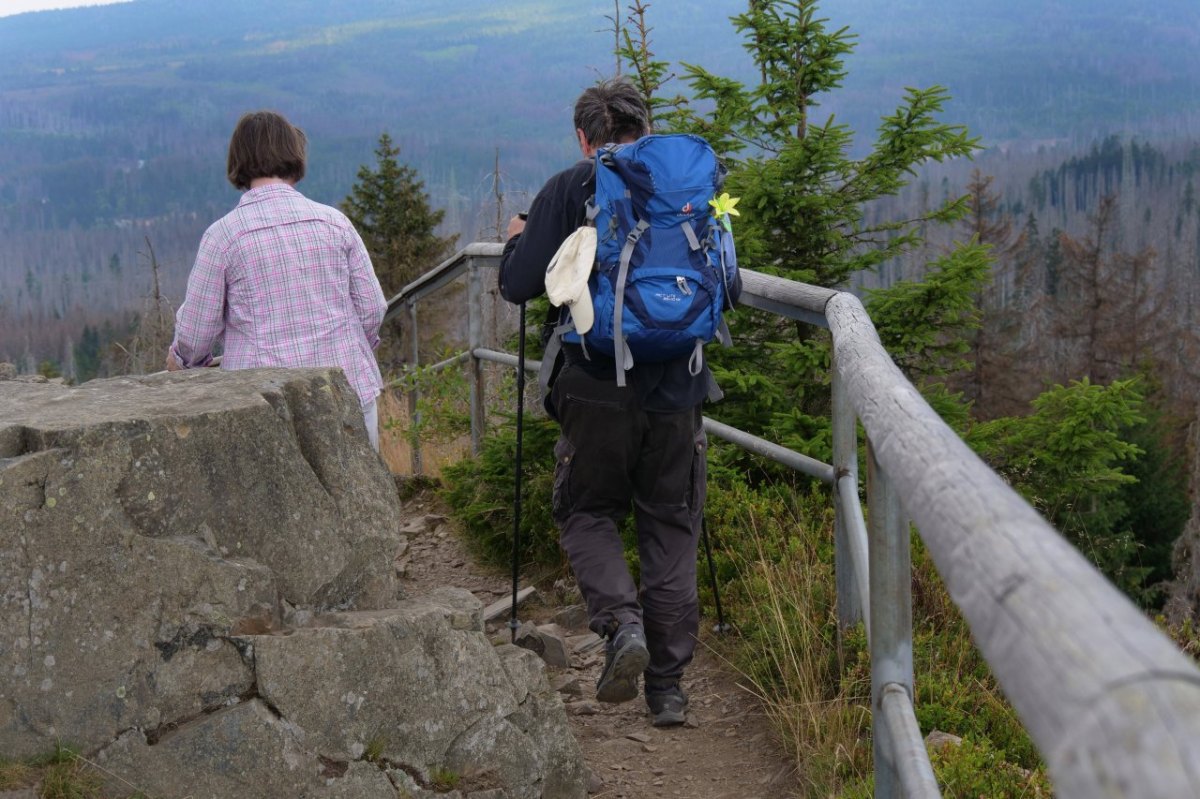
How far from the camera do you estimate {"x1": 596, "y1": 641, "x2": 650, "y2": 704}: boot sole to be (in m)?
3.64

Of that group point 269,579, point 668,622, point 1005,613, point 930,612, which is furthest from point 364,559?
point 1005,613

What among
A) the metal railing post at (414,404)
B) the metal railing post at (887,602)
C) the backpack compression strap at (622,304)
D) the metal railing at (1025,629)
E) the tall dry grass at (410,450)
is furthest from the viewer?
the tall dry grass at (410,450)

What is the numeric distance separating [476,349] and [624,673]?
2959mm

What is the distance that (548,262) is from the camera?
12.3ft

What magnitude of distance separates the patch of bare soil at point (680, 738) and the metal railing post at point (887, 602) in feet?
4.81

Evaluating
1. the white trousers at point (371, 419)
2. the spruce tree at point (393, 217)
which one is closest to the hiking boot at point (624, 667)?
the white trousers at point (371, 419)

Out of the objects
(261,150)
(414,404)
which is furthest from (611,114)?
(414,404)

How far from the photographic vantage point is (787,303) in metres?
3.71

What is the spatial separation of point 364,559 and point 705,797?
3.94 feet

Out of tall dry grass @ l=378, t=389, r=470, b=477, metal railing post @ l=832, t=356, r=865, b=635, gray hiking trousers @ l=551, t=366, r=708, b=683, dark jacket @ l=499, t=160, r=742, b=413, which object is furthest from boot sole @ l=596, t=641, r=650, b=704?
tall dry grass @ l=378, t=389, r=470, b=477

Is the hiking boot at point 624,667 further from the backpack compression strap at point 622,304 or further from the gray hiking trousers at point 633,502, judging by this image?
the backpack compression strap at point 622,304

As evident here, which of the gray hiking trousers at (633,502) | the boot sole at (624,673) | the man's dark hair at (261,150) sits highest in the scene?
the man's dark hair at (261,150)

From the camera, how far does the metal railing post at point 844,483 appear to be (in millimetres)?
3484

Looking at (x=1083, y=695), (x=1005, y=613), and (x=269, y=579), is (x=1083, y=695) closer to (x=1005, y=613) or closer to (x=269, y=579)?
(x=1005, y=613)
